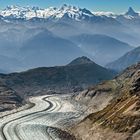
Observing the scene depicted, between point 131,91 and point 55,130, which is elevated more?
point 131,91

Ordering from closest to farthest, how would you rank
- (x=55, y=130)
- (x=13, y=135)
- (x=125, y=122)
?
(x=125, y=122), (x=13, y=135), (x=55, y=130)

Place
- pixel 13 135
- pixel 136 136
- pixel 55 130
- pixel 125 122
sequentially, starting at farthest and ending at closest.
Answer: pixel 55 130, pixel 13 135, pixel 125 122, pixel 136 136

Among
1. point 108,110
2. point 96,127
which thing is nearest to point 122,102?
point 108,110

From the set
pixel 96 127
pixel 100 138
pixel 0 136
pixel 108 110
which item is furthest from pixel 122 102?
pixel 0 136

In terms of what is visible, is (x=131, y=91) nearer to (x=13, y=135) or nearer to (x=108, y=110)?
(x=108, y=110)

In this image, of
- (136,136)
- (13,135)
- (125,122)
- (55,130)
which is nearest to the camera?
(136,136)

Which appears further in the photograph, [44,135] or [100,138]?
[44,135]

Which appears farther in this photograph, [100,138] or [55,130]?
[55,130]

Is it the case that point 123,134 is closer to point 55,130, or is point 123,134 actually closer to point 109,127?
point 109,127

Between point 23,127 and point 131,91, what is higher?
point 131,91
